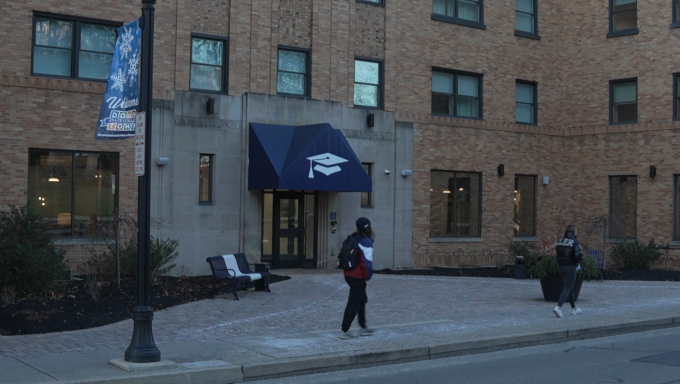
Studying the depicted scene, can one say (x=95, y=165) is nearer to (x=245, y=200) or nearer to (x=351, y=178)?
(x=245, y=200)

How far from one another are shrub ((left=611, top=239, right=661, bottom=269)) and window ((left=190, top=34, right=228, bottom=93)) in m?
14.2

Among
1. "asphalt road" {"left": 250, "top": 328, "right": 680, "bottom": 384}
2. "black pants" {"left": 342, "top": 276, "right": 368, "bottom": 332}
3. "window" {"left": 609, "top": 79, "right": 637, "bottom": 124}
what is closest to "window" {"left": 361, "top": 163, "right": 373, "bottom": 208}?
"window" {"left": 609, "top": 79, "right": 637, "bottom": 124}

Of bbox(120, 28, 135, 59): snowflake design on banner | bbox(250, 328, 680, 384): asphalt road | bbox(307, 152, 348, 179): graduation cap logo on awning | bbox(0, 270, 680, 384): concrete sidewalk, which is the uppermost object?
bbox(120, 28, 135, 59): snowflake design on banner

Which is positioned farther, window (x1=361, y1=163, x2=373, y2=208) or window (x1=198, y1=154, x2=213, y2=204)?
window (x1=361, y1=163, x2=373, y2=208)

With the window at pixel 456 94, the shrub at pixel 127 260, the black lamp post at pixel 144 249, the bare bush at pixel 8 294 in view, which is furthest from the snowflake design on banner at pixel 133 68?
the window at pixel 456 94

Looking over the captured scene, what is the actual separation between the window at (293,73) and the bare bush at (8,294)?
10.1m

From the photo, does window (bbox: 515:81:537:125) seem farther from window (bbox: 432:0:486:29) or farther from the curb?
the curb

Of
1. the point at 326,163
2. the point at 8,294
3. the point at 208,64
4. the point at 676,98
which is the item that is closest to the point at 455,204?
the point at 326,163

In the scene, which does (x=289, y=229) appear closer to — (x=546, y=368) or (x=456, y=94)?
(x=456, y=94)

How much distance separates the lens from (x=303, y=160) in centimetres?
2055

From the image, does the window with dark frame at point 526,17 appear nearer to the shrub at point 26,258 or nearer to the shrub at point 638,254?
the shrub at point 638,254

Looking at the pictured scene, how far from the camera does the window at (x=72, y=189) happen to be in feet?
62.0

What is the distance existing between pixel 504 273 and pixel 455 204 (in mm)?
3198

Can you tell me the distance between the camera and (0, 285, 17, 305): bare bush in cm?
1413
